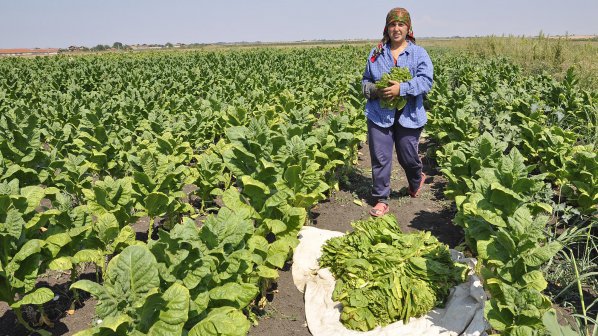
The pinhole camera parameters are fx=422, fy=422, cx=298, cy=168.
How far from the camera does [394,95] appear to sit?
4.97 meters

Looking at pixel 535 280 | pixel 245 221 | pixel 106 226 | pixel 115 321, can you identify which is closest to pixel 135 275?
pixel 115 321

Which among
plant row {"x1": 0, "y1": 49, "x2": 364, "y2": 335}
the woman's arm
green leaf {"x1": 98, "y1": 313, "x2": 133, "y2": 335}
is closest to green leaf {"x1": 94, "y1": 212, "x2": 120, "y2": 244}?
plant row {"x1": 0, "y1": 49, "x2": 364, "y2": 335}

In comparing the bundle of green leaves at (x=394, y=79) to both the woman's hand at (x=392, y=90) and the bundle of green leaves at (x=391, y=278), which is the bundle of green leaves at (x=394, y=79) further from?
the bundle of green leaves at (x=391, y=278)

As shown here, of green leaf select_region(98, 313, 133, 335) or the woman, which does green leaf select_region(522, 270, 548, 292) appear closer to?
green leaf select_region(98, 313, 133, 335)

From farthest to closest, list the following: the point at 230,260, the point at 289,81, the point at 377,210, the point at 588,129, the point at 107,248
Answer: the point at 289,81 → the point at 588,129 → the point at 377,210 → the point at 107,248 → the point at 230,260

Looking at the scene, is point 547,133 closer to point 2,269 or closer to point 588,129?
point 588,129

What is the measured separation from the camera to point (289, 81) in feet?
45.9

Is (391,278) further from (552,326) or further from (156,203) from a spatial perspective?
(156,203)

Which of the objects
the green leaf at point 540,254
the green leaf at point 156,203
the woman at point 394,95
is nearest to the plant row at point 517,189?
the green leaf at point 540,254

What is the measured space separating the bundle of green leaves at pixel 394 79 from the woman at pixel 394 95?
65 millimetres

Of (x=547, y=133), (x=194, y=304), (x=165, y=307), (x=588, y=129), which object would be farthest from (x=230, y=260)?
(x=588, y=129)

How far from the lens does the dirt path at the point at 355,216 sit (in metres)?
3.71

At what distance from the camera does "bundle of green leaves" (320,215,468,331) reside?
3.28m

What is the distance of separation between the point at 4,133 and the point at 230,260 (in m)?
4.51
